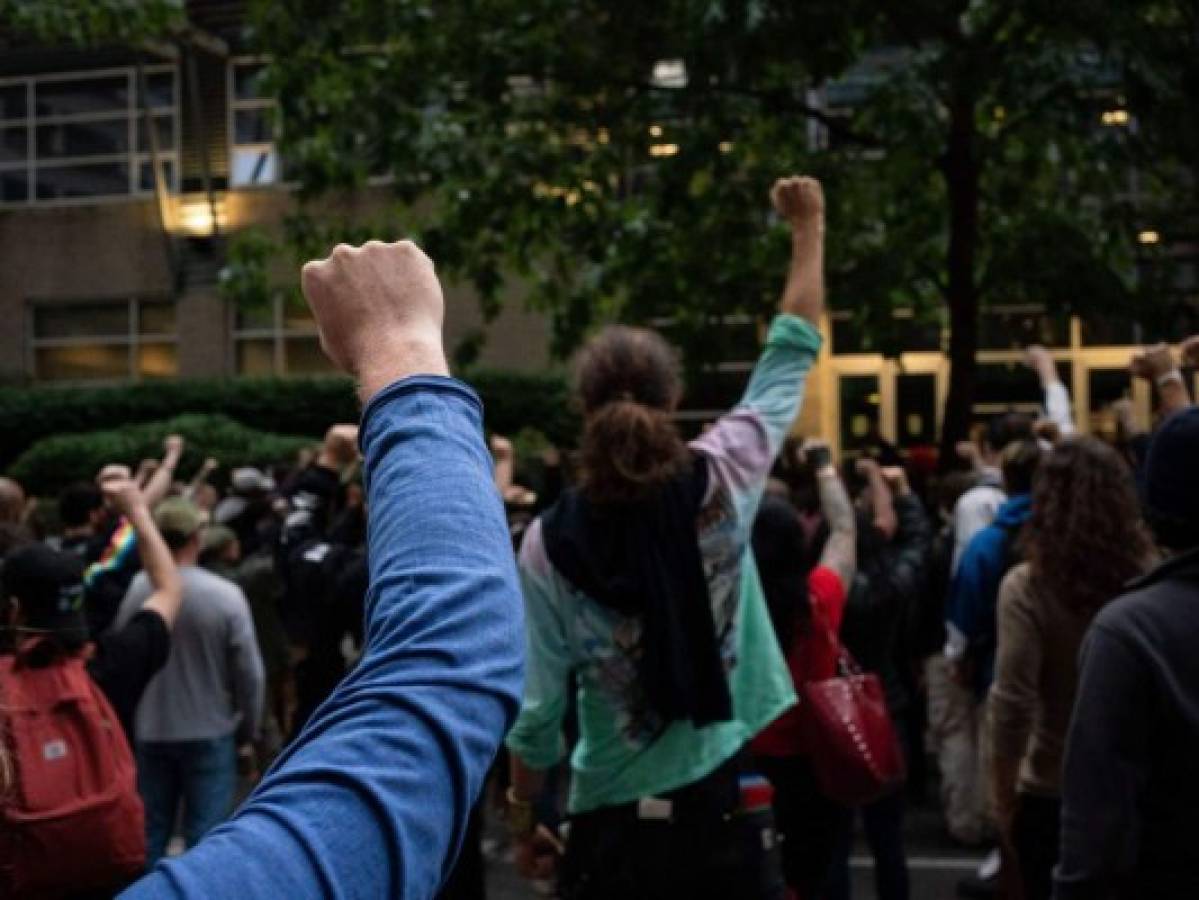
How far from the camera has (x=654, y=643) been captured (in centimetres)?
372

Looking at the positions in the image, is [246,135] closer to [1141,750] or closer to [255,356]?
[255,356]

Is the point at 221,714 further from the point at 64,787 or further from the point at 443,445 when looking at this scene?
the point at 443,445

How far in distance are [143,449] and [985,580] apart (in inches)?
673

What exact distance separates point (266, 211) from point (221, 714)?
19143 mm

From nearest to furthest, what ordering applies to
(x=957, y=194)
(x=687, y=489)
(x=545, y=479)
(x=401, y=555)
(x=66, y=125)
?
(x=401, y=555)
(x=687, y=489)
(x=957, y=194)
(x=545, y=479)
(x=66, y=125)

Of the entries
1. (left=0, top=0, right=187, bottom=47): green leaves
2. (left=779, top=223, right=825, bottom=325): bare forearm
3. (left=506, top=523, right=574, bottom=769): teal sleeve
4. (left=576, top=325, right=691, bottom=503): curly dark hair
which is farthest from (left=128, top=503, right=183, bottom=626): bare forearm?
(left=0, top=0, right=187, bottom=47): green leaves

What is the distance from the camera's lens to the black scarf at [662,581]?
3684 mm

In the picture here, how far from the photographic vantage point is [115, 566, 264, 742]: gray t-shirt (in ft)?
22.6

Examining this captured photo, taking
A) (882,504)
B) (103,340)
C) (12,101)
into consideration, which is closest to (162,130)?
(12,101)

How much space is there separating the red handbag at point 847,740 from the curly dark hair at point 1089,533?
120 centimetres

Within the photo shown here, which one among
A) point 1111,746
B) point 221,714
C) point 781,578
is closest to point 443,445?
point 1111,746

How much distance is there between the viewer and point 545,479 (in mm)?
13344

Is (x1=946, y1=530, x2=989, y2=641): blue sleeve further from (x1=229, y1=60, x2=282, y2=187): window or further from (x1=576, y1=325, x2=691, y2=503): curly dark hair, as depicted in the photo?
(x1=229, y1=60, x2=282, y2=187): window

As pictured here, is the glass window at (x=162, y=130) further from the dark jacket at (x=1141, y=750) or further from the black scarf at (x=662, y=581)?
the dark jacket at (x=1141, y=750)
